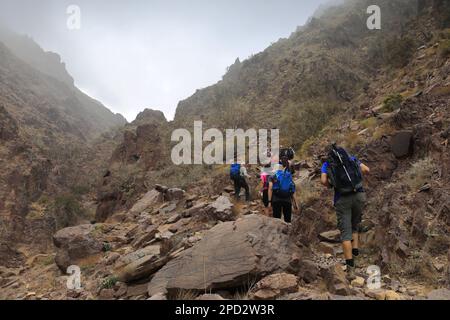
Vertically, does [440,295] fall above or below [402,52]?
below

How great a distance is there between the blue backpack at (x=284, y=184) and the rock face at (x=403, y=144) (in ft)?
7.49

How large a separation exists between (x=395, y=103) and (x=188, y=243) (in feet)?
28.7

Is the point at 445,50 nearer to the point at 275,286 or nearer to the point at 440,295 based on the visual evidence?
the point at 440,295

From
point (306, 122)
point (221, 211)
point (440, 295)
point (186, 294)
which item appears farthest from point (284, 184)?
point (306, 122)

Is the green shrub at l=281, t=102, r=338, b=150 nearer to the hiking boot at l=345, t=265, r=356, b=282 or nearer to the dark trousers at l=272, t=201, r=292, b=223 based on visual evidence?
the dark trousers at l=272, t=201, r=292, b=223

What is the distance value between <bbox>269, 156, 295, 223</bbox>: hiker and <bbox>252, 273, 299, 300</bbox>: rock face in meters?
2.52

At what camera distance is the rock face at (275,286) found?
167 inches

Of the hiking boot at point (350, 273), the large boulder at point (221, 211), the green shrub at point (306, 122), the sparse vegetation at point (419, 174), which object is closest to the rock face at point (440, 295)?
the hiking boot at point (350, 273)

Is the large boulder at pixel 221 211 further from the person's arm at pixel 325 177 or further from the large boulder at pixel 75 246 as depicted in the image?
the person's arm at pixel 325 177

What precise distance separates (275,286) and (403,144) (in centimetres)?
459

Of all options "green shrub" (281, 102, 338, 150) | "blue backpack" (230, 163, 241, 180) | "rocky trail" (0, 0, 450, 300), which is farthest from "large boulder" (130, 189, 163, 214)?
"green shrub" (281, 102, 338, 150)

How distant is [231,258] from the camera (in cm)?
505

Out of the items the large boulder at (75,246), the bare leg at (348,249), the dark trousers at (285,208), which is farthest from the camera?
the large boulder at (75,246)
